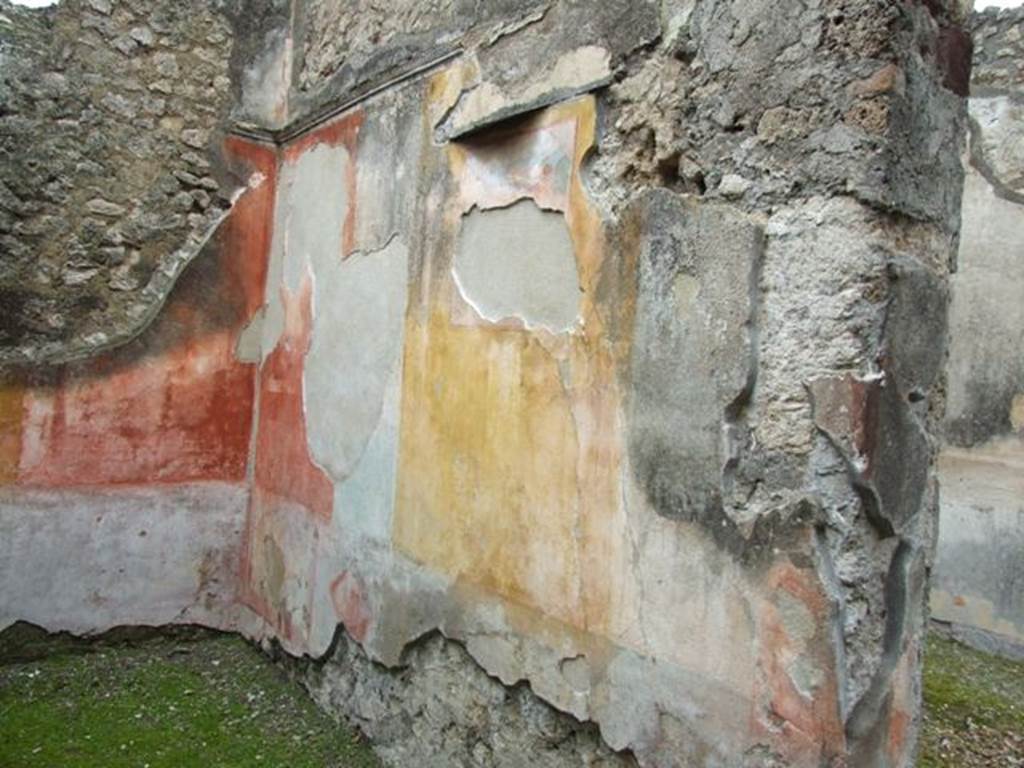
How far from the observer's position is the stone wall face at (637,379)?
1.65 meters

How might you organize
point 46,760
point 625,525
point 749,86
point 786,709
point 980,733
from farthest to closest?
1. point 980,733
2. point 46,760
3. point 625,525
4. point 749,86
5. point 786,709

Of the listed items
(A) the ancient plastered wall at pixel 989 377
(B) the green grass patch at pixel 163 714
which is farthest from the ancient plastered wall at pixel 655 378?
(A) the ancient plastered wall at pixel 989 377

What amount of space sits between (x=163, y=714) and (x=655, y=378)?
8.01 ft

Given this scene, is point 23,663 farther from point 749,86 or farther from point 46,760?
point 749,86

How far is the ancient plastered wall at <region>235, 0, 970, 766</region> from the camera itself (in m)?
1.65

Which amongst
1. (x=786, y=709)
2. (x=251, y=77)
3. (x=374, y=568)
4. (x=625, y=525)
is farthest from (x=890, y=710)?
(x=251, y=77)

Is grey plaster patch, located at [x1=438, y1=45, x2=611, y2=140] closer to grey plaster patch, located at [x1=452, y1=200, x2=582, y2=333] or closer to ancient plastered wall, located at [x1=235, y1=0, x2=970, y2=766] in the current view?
ancient plastered wall, located at [x1=235, y1=0, x2=970, y2=766]

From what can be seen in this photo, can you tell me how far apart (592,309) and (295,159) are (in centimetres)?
226

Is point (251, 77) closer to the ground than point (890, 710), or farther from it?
farther from it

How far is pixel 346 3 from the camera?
3.55m

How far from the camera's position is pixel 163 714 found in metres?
3.24

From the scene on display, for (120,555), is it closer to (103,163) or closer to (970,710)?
(103,163)

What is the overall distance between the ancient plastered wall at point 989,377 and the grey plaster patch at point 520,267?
353 cm

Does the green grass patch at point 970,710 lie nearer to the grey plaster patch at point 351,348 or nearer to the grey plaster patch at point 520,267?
the grey plaster patch at point 520,267
